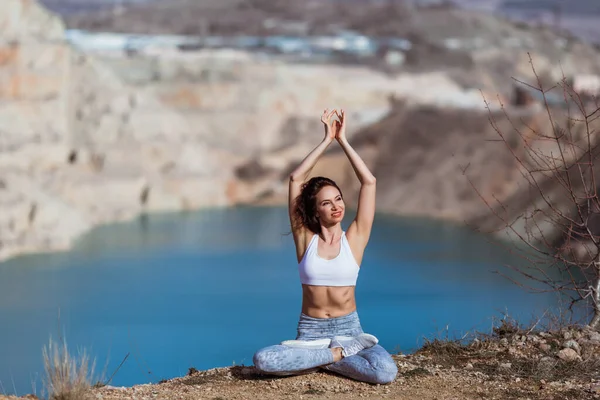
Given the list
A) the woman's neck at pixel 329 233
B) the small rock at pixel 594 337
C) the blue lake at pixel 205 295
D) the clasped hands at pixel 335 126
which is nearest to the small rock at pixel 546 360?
the small rock at pixel 594 337

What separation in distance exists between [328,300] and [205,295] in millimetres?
8098

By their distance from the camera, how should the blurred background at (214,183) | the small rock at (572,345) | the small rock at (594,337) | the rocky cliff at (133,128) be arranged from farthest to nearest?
the rocky cliff at (133,128)
the blurred background at (214,183)
the small rock at (594,337)
the small rock at (572,345)

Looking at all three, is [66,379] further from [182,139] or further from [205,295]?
[182,139]

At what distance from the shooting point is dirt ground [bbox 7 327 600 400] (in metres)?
3.93

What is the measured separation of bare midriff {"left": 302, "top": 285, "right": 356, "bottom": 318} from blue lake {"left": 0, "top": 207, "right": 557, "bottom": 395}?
114 inches

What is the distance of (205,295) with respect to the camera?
39.9ft

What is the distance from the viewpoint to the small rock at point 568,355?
14.3 feet

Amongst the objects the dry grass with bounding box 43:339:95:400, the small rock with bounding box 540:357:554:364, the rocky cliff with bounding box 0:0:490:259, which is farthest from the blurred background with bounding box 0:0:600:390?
the dry grass with bounding box 43:339:95:400

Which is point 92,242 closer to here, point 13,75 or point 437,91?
point 13,75

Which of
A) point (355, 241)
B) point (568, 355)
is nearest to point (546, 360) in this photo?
point (568, 355)

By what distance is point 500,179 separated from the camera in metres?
20.2

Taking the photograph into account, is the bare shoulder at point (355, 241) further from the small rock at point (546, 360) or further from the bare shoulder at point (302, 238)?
the small rock at point (546, 360)

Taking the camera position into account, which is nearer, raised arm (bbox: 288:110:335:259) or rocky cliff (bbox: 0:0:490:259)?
raised arm (bbox: 288:110:335:259)

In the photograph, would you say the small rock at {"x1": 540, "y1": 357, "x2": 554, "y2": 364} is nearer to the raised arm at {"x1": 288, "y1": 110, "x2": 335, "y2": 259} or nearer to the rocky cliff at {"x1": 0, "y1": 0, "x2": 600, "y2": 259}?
the raised arm at {"x1": 288, "y1": 110, "x2": 335, "y2": 259}
